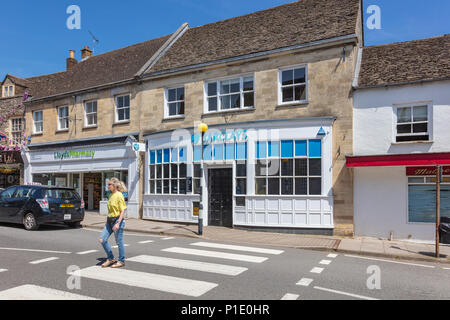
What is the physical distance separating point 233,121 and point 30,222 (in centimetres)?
823

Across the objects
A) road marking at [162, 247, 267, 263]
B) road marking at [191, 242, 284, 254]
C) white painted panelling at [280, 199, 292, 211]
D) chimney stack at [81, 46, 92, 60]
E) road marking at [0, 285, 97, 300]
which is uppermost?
chimney stack at [81, 46, 92, 60]

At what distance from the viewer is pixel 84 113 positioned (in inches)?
755

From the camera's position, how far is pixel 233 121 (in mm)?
14523

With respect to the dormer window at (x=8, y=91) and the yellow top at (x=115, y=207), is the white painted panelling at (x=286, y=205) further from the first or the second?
the dormer window at (x=8, y=91)

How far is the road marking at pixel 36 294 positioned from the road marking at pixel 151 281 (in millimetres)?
856

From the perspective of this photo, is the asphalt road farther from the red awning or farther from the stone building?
the stone building

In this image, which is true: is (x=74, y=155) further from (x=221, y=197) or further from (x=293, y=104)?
(x=293, y=104)

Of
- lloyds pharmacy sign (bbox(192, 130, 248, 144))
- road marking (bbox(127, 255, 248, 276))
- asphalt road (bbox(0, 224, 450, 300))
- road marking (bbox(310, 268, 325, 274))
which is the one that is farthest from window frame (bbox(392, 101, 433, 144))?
road marking (bbox(127, 255, 248, 276))

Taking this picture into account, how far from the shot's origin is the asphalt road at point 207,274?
5500mm

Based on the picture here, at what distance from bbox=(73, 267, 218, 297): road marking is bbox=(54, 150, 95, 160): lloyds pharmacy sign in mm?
12643

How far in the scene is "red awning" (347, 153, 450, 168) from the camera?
11.0 meters
